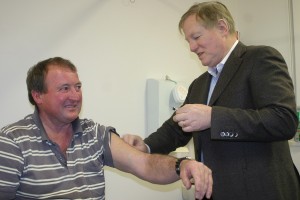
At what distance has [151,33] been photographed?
241cm

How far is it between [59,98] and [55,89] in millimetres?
46

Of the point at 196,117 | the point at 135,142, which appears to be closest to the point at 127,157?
the point at 135,142

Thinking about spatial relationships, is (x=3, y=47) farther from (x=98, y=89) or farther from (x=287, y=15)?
(x=287, y=15)

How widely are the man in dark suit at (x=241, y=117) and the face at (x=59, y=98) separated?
1.11 feet

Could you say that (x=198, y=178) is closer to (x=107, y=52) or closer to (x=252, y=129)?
(x=252, y=129)

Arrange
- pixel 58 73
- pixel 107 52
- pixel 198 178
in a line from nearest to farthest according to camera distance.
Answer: pixel 198 178 < pixel 58 73 < pixel 107 52

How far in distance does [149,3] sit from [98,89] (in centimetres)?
87

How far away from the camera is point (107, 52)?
6.77 ft

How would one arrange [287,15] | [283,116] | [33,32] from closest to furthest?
[283,116], [33,32], [287,15]

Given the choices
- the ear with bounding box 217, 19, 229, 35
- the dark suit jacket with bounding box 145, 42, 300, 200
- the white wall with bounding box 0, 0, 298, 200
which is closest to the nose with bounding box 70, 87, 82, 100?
the white wall with bounding box 0, 0, 298, 200

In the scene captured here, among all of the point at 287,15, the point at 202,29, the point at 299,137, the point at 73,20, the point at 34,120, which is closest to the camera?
the point at 34,120

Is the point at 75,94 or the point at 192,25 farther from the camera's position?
the point at 192,25

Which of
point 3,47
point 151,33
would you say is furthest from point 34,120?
point 151,33

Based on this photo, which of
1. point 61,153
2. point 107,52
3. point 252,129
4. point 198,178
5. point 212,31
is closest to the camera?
point 198,178
